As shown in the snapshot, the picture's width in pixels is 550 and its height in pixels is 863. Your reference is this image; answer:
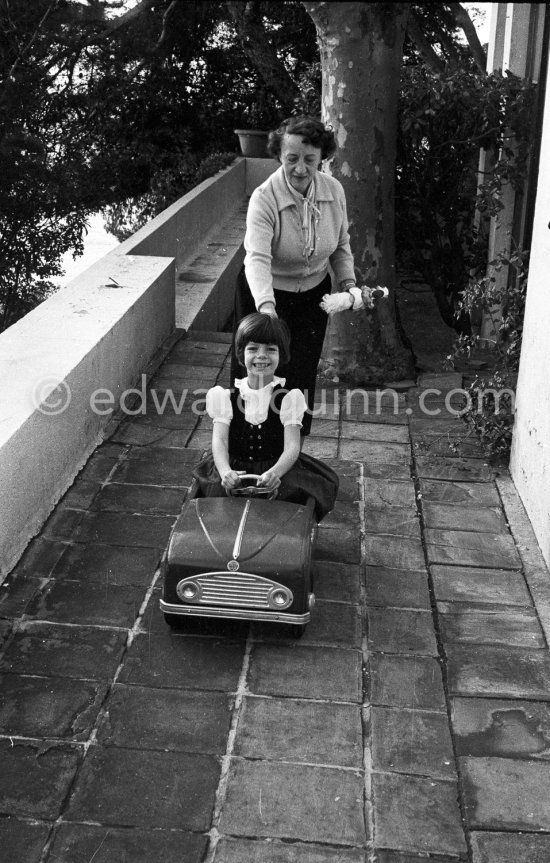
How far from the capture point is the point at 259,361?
3898 millimetres

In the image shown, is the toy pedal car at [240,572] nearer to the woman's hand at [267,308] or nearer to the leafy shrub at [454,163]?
the woman's hand at [267,308]

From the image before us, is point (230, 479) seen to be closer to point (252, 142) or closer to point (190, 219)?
point (190, 219)

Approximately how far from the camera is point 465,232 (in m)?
8.36

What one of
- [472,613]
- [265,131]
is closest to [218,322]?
[472,613]

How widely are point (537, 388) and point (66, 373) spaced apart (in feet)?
7.45

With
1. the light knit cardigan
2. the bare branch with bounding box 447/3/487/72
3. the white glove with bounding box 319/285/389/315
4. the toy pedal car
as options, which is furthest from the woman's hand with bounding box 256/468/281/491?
the bare branch with bounding box 447/3/487/72

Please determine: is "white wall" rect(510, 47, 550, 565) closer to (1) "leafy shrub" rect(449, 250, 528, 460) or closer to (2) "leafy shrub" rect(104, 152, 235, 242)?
(1) "leafy shrub" rect(449, 250, 528, 460)

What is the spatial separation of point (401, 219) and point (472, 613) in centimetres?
494

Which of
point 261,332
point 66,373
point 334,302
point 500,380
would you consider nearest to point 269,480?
point 261,332

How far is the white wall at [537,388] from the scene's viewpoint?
4.52 meters

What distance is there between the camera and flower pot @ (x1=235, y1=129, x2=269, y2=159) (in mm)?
15860

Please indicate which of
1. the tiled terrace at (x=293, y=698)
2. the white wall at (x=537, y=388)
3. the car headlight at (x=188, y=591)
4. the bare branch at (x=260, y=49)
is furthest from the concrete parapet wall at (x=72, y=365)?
the bare branch at (x=260, y=49)

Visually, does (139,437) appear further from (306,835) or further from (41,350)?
(306,835)

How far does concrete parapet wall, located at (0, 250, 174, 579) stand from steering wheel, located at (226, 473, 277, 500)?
0.93 metres
